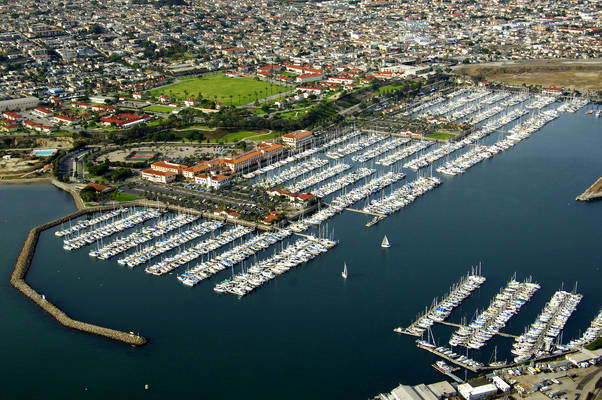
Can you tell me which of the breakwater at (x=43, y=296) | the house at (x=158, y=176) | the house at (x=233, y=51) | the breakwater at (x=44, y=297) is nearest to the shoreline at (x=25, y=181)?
the house at (x=158, y=176)

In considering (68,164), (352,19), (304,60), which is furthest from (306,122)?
(352,19)

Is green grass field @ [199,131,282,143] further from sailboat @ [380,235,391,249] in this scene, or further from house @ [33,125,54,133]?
sailboat @ [380,235,391,249]

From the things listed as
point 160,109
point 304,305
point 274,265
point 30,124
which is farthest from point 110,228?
point 160,109

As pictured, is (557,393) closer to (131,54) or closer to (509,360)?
(509,360)

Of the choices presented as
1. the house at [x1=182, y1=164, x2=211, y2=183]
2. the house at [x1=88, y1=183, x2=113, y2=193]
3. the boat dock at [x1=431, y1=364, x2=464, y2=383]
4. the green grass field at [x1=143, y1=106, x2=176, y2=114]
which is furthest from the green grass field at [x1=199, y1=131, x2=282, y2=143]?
the boat dock at [x1=431, y1=364, x2=464, y2=383]

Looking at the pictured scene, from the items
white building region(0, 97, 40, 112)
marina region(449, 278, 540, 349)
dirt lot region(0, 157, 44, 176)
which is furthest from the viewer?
white building region(0, 97, 40, 112)

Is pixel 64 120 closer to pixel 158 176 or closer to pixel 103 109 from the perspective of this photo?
pixel 103 109

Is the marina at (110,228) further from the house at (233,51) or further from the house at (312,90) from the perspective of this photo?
the house at (233,51)
